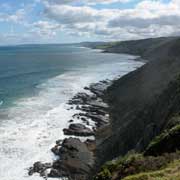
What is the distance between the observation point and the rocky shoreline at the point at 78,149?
28656mm

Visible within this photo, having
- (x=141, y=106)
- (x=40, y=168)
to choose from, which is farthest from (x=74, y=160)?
(x=141, y=106)

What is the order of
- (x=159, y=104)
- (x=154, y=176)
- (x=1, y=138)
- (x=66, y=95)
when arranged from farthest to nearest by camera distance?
(x=66, y=95) < (x=1, y=138) < (x=159, y=104) < (x=154, y=176)

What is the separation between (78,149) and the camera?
Answer: 32906 millimetres

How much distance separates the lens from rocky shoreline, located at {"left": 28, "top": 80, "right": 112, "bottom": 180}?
1128 inches

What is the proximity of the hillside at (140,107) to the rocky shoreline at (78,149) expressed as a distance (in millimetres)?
1269

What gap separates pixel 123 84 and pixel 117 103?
12.8 m

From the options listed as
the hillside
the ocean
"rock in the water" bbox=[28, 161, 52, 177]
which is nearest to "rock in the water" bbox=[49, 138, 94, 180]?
"rock in the water" bbox=[28, 161, 52, 177]

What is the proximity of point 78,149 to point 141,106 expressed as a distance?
1215 centimetres

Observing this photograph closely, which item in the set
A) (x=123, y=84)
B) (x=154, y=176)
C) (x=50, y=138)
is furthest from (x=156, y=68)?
(x=154, y=176)

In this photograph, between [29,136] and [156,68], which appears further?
[156,68]

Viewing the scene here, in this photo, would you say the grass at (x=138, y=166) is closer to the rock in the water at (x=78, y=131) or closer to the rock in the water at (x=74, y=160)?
the rock in the water at (x=74, y=160)

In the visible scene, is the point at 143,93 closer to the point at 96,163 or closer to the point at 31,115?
the point at 31,115

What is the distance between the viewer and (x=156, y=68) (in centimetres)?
6356

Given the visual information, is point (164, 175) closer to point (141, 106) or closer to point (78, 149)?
point (78, 149)
